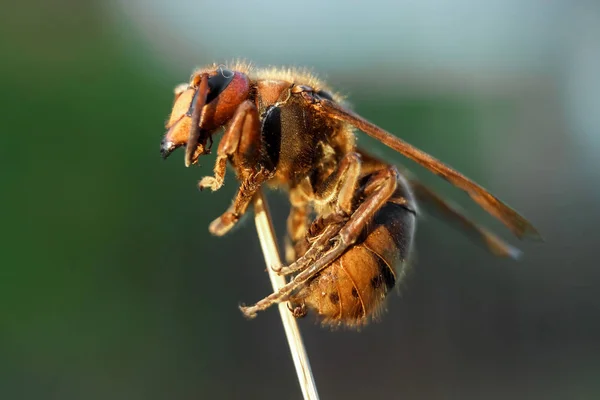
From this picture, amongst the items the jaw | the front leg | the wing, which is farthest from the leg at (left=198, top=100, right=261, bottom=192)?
the wing

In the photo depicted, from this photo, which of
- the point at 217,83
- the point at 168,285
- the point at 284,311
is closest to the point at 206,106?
the point at 217,83

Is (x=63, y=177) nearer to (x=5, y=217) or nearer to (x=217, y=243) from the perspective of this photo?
(x=5, y=217)

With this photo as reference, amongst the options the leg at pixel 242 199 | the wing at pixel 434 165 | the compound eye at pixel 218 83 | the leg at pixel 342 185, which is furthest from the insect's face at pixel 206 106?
the leg at pixel 342 185

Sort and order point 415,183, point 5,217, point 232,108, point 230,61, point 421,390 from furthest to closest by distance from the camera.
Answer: point 421,390
point 5,217
point 415,183
point 230,61
point 232,108

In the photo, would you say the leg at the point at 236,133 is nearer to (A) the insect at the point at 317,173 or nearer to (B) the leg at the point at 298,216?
(A) the insect at the point at 317,173

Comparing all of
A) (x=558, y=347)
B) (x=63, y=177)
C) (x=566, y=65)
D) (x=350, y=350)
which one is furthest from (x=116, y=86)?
(x=566, y=65)

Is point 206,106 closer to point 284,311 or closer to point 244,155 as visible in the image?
point 244,155
